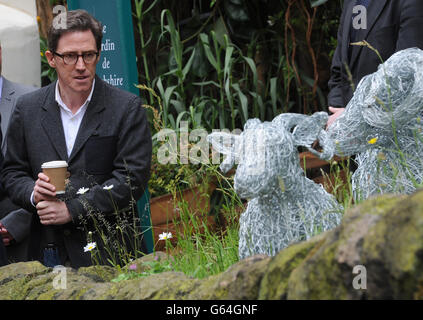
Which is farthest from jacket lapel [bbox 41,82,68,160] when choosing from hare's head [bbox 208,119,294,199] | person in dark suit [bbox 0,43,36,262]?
hare's head [bbox 208,119,294,199]

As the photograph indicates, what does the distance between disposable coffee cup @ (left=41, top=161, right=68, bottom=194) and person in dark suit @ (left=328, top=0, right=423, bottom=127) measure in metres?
1.21

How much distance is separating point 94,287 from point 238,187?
0.57 metres

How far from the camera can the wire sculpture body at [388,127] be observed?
1.96 metres

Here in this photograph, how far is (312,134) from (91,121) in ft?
4.36

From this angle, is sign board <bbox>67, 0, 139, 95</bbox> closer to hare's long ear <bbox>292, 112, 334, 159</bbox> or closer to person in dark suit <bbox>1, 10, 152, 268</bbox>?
person in dark suit <bbox>1, 10, 152, 268</bbox>

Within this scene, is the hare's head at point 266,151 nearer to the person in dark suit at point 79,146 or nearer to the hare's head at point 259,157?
the hare's head at point 259,157

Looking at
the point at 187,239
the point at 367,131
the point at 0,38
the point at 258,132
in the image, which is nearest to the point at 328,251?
the point at 258,132

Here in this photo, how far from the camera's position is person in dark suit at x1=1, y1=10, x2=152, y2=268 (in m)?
2.81

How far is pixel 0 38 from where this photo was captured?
4.68 metres

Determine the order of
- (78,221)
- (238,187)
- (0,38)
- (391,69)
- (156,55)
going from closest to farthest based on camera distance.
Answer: (238,187) < (391,69) < (78,221) < (0,38) < (156,55)

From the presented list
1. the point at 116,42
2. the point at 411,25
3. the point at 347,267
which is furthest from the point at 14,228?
the point at 347,267

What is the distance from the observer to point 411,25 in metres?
2.85

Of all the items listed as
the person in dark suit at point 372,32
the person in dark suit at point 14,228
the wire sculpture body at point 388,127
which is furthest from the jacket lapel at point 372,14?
the person in dark suit at point 14,228
